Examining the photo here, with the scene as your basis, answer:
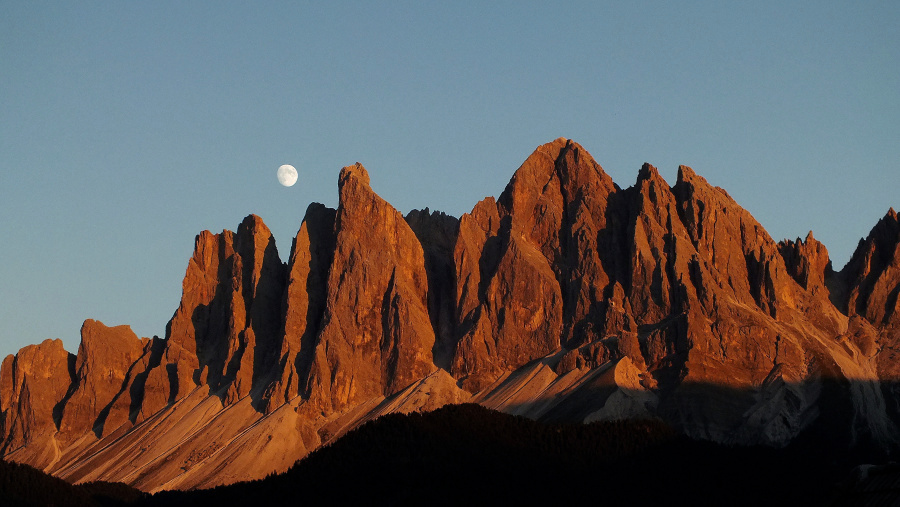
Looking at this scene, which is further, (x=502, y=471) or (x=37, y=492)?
(x=37, y=492)

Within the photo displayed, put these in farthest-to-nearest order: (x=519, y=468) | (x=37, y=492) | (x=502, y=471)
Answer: (x=37, y=492), (x=519, y=468), (x=502, y=471)

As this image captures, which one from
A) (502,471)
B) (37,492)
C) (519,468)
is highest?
(37,492)

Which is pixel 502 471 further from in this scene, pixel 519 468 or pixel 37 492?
pixel 37 492

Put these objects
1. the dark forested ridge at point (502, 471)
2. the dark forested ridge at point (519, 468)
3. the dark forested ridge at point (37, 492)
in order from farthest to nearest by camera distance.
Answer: the dark forested ridge at point (37, 492) < the dark forested ridge at point (502, 471) < the dark forested ridge at point (519, 468)

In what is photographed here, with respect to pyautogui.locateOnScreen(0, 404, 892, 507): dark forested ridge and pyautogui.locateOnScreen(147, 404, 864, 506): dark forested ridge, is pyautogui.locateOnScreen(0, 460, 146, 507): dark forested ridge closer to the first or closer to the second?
pyautogui.locateOnScreen(0, 404, 892, 507): dark forested ridge

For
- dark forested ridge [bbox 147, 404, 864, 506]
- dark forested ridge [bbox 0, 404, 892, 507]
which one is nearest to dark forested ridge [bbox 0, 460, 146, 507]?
dark forested ridge [bbox 0, 404, 892, 507]

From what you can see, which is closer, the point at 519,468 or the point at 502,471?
the point at 502,471

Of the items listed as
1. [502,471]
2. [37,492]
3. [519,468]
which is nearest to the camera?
[502,471]

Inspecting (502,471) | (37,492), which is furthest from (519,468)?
(37,492)

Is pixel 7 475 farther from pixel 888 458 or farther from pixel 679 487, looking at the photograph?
pixel 888 458

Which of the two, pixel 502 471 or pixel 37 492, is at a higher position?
pixel 37 492

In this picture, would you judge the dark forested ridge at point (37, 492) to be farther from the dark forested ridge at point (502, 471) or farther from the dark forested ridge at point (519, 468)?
the dark forested ridge at point (519, 468)

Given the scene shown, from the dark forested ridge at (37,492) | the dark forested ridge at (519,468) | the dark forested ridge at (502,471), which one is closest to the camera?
the dark forested ridge at (519,468)

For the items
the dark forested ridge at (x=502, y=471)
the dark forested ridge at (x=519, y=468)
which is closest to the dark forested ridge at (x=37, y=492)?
the dark forested ridge at (x=502, y=471)
